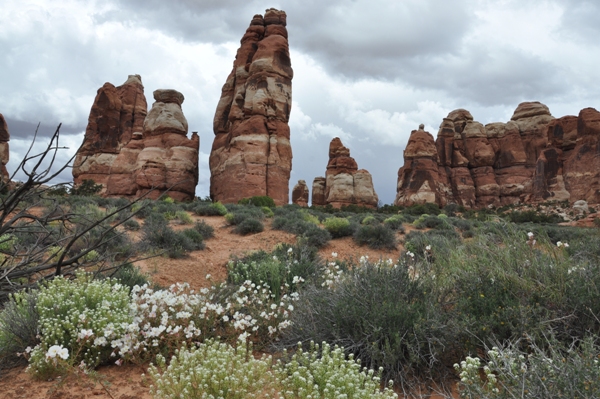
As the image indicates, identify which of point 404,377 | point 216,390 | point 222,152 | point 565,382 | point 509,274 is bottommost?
point 404,377

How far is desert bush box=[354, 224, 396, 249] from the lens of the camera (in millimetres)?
12083

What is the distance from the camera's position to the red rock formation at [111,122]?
44375 millimetres

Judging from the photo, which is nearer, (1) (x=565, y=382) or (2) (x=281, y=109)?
(1) (x=565, y=382)

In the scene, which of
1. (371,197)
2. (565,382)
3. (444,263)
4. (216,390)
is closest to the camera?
(565,382)

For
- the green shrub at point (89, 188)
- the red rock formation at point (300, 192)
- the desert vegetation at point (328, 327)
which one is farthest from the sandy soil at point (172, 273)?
the red rock formation at point (300, 192)

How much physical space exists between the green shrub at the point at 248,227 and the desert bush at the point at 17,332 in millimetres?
8907

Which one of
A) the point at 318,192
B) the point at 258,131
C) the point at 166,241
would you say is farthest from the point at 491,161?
the point at 166,241

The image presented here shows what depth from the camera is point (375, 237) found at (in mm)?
12375

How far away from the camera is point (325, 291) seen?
468cm

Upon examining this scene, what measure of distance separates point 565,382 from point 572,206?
1842 inches

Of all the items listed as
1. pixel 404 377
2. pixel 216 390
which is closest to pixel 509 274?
pixel 404 377

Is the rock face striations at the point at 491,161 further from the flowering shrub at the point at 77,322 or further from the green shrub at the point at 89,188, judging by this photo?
the flowering shrub at the point at 77,322

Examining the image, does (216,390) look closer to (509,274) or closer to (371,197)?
(509,274)

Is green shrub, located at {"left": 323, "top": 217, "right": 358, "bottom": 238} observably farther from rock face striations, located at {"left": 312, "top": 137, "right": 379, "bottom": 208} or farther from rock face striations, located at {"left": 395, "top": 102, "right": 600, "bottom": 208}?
rock face striations, located at {"left": 395, "top": 102, "right": 600, "bottom": 208}
